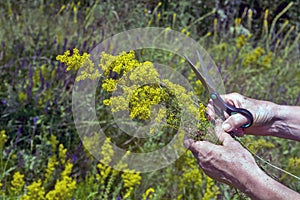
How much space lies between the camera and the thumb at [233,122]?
56.0 inches

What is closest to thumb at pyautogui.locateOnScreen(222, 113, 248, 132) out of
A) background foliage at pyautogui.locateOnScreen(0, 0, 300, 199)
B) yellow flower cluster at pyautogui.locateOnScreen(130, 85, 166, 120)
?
yellow flower cluster at pyautogui.locateOnScreen(130, 85, 166, 120)

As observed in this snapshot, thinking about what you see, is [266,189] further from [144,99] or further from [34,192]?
[34,192]

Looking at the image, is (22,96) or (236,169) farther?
(22,96)

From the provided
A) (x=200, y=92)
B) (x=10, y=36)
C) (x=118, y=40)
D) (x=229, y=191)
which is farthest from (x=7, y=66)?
(x=229, y=191)

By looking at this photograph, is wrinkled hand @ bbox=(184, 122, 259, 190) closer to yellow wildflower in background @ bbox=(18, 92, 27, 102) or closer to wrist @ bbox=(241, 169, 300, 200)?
wrist @ bbox=(241, 169, 300, 200)

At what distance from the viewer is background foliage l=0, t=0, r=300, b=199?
2.13m

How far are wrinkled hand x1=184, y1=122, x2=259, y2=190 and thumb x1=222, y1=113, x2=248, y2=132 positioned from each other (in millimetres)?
21

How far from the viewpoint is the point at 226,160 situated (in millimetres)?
1321

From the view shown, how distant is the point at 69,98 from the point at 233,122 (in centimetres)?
131

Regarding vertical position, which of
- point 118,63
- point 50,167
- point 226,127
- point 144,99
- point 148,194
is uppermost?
point 118,63

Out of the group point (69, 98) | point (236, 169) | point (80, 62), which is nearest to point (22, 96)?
point (69, 98)

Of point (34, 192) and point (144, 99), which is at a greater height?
point (144, 99)

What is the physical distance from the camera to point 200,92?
254 cm

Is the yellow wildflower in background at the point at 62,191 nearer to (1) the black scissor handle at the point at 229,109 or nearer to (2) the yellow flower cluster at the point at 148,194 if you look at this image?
(2) the yellow flower cluster at the point at 148,194
